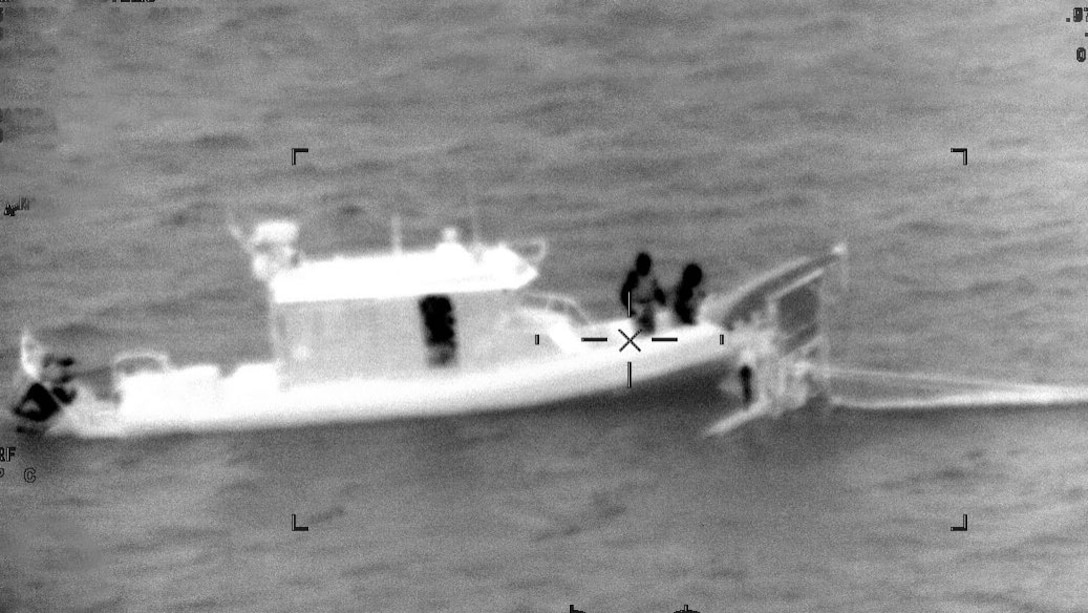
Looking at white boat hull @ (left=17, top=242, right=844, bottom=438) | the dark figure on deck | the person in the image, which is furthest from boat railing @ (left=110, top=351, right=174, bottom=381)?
the dark figure on deck

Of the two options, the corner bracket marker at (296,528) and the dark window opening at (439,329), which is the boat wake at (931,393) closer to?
the dark window opening at (439,329)

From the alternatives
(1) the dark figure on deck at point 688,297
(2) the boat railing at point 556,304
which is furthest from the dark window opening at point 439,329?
(1) the dark figure on deck at point 688,297

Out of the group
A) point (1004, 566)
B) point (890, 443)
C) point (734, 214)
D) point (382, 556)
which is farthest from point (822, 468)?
point (734, 214)

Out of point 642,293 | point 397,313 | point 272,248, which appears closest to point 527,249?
point 642,293

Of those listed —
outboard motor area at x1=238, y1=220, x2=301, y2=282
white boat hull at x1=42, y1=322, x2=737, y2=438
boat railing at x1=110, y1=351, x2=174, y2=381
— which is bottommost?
white boat hull at x1=42, y1=322, x2=737, y2=438

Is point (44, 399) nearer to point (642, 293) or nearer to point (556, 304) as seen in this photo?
point (556, 304)

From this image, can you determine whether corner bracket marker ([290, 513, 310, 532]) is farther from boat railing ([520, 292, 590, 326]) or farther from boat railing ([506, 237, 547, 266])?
boat railing ([506, 237, 547, 266])

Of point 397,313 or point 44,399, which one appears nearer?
point 397,313
